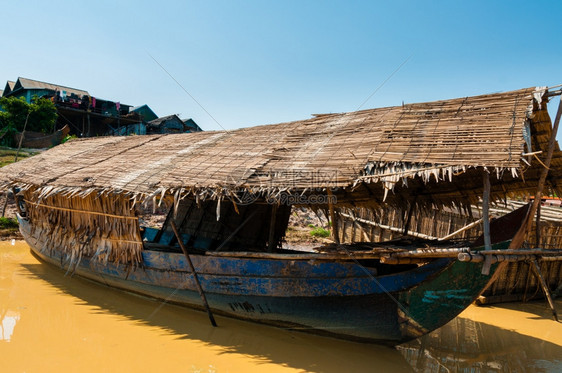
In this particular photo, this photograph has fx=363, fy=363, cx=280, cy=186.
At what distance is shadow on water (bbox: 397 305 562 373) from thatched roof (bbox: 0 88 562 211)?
216 centimetres

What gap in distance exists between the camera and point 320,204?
580 cm

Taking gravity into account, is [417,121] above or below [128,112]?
below

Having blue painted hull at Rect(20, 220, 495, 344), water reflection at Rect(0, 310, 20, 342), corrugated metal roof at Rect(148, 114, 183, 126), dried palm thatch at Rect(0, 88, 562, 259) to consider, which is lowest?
water reflection at Rect(0, 310, 20, 342)

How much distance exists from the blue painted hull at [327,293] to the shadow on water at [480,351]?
0.61m

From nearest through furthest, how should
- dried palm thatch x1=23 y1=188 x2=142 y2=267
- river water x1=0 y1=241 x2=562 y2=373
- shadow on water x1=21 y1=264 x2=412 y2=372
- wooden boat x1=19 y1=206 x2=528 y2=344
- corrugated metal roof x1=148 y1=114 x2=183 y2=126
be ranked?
wooden boat x1=19 y1=206 x2=528 y2=344 < river water x1=0 y1=241 x2=562 y2=373 < shadow on water x1=21 y1=264 x2=412 y2=372 < dried palm thatch x1=23 y1=188 x2=142 y2=267 < corrugated metal roof x1=148 y1=114 x2=183 y2=126

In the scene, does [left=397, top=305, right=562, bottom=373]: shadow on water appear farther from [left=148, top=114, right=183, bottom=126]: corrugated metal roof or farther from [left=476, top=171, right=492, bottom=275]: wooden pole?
[left=148, top=114, right=183, bottom=126]: corrugated metal roof

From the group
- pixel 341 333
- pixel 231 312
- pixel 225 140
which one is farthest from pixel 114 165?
pixel 341 333

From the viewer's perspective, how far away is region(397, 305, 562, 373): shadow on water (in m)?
4.84

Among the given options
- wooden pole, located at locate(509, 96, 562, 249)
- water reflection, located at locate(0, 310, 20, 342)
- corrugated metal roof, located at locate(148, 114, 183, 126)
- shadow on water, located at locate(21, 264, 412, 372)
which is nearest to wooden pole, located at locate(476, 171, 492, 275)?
wooden pole, located at locate(509, 96, 562, 249)

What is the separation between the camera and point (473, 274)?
4.06m

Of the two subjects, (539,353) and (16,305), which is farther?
(16,305)

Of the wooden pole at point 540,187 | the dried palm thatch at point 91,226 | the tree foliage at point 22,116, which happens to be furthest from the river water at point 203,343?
the tree foliage at point 22,116

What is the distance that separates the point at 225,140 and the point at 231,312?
11.8ft

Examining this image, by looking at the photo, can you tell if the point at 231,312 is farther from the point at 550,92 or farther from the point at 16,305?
the point at 550,92
